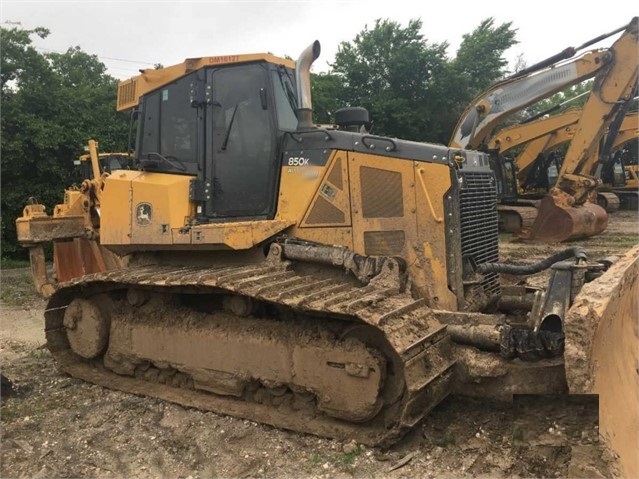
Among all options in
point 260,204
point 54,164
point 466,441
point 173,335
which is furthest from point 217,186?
point 54,164

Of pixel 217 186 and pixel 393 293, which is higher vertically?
pixel 217 186

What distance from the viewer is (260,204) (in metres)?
5.18

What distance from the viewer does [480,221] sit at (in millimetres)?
5117

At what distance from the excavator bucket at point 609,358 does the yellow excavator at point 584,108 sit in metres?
10.0

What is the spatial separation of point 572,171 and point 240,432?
12.2m

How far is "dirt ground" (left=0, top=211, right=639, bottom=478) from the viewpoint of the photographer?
3590 mm

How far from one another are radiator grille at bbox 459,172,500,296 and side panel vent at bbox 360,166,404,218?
508 mm

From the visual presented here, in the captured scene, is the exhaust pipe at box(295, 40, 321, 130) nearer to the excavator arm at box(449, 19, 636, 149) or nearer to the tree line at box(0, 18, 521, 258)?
the excavator arm at box(449, 19, 636, 149)

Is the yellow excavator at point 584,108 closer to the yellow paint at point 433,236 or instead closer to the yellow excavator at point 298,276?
the yellow excavator at point 298,276

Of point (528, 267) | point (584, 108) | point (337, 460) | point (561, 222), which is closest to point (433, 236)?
point (528, 267)

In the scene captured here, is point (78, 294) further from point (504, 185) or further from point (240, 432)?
point (504, 185)

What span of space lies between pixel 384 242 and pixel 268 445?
1.77 meters

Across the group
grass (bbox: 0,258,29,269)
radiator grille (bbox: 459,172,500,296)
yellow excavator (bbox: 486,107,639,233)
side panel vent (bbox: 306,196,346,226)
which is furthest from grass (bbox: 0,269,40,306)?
yellow excavator (bbox: 486,107,639,233)

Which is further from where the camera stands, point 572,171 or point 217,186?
point 572,171
